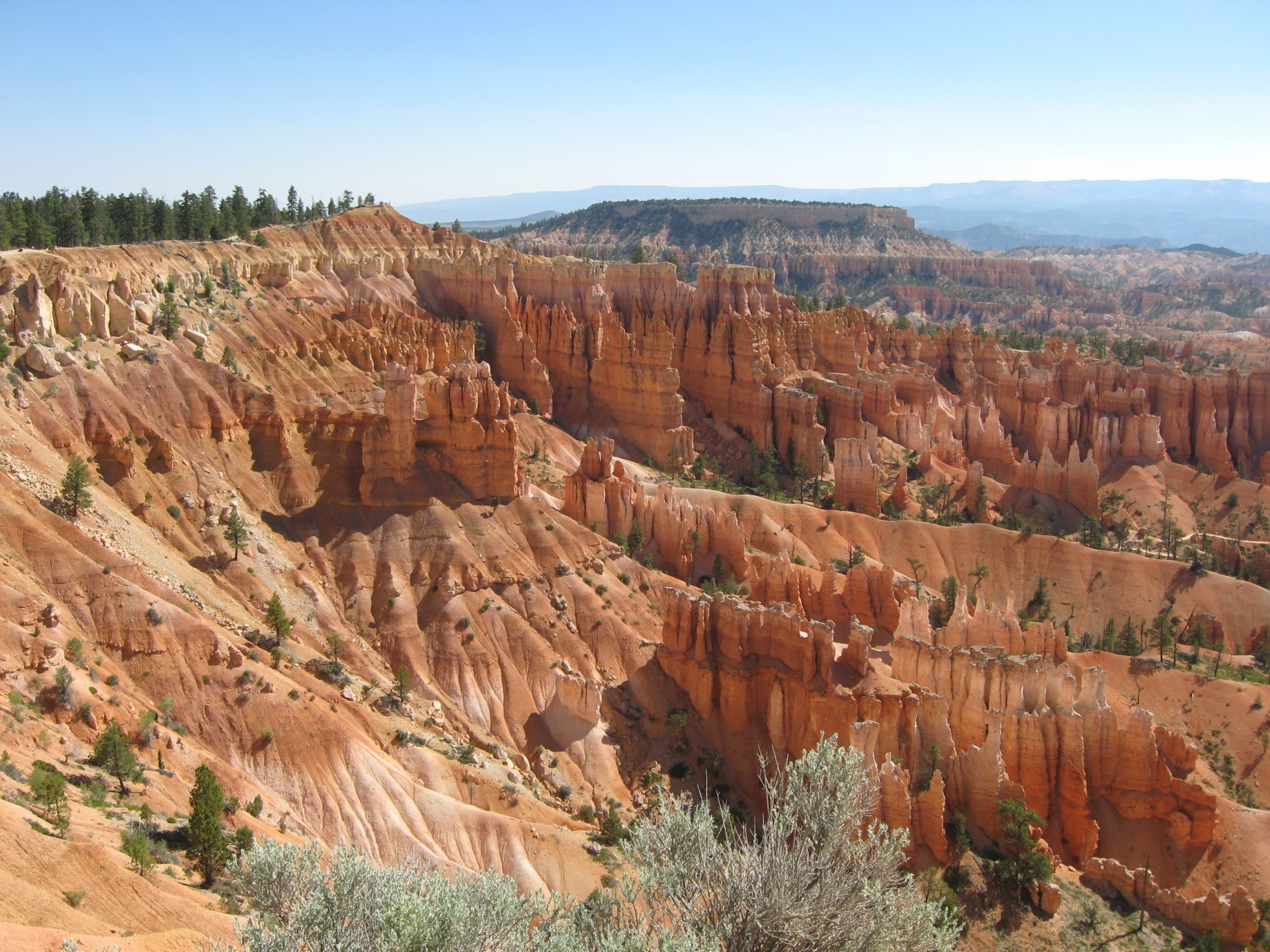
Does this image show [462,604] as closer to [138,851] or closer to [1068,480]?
[138,851]

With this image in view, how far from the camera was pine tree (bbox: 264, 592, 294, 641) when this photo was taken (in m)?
38.3

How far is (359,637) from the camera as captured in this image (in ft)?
139

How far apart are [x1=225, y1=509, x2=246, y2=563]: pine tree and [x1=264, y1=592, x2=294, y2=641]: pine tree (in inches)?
163

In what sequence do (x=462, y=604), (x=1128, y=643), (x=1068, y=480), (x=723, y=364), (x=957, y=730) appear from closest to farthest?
(x=957, y=730)
(x=462, y=604)
(x=1128, y=643)
(x=1068, y=480)
(x=723, y=364)

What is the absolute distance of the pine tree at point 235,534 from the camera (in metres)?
41.7

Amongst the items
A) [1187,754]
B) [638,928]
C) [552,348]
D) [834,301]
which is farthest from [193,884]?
[834,301]

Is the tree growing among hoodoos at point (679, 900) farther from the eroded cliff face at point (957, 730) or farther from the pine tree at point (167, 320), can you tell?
the pine tree at point (167, 320)

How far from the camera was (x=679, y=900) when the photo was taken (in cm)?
2022

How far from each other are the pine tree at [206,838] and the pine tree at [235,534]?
17739 millimetres

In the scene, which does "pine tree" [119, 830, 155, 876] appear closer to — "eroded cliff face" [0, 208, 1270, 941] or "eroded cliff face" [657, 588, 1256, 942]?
"eroded cliff face" [0, 208, 1270, 941]

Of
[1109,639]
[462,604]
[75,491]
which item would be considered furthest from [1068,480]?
[75,491]

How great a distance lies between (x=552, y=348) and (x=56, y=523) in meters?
51.4

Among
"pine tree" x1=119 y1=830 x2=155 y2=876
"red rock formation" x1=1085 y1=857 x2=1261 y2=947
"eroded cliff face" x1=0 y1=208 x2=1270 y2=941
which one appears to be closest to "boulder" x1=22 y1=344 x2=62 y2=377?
"eroded cliff face" x1=0 y1=208 x2=1270 y2=941

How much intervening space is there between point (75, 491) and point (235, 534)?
660cm
